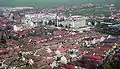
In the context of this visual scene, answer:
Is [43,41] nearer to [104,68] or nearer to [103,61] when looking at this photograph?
[103,61]

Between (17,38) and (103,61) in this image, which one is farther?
(17,38)

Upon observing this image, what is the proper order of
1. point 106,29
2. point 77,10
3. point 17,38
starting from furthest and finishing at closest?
1. point 77,10
2. point 106,29
3. point 17,38

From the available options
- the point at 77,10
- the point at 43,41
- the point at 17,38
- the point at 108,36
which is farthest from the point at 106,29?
the point at 77,10

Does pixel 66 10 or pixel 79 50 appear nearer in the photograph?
pixel 79 50

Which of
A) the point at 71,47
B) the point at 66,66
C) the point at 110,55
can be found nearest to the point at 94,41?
the point at 71,47

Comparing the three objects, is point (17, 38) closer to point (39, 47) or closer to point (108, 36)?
point (39, 47)

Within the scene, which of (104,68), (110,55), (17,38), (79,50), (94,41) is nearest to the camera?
(104,68)

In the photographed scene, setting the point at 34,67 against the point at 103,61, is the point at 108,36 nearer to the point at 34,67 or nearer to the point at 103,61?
the point at 103,61

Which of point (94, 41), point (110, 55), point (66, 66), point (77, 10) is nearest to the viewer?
point (66, 66)

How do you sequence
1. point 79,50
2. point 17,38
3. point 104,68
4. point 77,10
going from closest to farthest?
1. point 104,68
2. point 79,50
3. point 17,38
4. point 77,10
